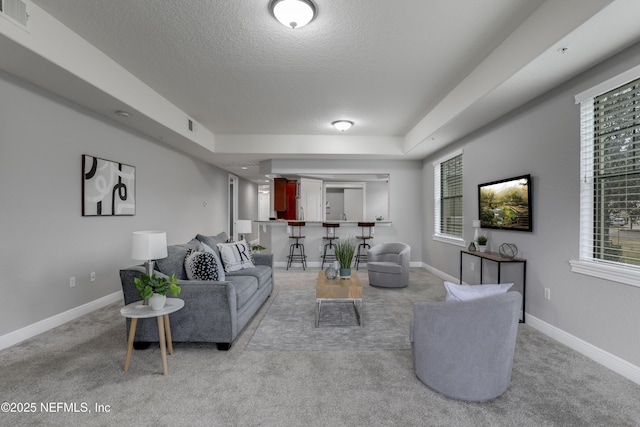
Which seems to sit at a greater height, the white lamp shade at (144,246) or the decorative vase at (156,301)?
the white lamp shade at (144,246)

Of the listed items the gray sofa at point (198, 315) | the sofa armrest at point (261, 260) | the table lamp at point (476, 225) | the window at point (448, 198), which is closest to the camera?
the gray sofa at point (198, 315)

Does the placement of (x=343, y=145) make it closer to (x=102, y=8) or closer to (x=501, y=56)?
(x=501, y=56)

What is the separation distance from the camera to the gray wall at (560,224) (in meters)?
2.46

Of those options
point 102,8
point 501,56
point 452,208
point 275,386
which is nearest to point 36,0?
point 102,8

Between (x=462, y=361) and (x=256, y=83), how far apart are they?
3706mm

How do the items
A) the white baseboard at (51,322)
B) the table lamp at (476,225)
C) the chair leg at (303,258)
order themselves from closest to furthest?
the white baseboard at (51,322) → the table lamp at (476,225) → the chair leg at (303,258)

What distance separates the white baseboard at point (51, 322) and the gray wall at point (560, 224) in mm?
5368

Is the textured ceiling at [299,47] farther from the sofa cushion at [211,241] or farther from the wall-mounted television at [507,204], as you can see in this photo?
the sofa cushion at [211,241]

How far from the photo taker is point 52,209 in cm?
337

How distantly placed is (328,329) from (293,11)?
304cm

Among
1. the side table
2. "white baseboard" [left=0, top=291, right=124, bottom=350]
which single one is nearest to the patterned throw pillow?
the side table

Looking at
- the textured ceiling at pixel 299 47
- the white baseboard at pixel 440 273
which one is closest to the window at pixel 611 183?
the textured ceiling at pixel 299 47

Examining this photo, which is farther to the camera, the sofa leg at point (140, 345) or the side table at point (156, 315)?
the sofa leg at point (140, 345)

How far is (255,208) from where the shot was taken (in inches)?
500
